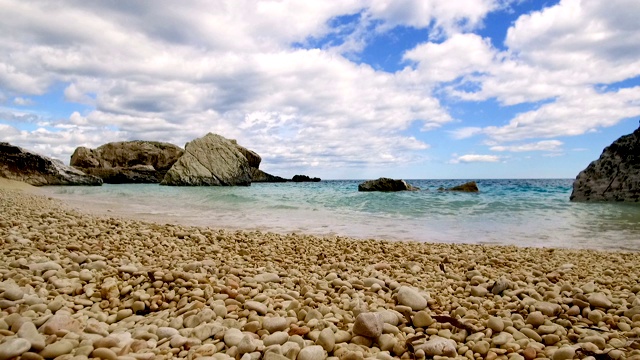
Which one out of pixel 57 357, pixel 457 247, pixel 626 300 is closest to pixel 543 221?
pixel 457 247

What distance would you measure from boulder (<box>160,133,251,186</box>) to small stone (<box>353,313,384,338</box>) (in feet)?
112

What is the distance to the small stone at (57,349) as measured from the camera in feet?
6.35

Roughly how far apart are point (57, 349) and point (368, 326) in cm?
180

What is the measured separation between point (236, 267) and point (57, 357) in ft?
6.93

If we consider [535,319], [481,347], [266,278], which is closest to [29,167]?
[266,278]

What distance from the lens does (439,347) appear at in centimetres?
229

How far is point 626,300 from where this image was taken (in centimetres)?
317

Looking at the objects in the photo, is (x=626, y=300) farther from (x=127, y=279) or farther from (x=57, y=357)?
(x=127, y=279)

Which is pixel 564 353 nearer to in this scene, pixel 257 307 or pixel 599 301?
pixel 599 301

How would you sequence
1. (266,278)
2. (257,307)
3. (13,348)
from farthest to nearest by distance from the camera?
(266,278), (257,307), (13,348)

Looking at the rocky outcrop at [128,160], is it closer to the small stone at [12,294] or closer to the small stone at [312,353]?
the small stone at [12,294]

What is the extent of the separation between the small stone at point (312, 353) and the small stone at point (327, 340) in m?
0.06

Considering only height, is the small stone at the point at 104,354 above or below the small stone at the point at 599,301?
below

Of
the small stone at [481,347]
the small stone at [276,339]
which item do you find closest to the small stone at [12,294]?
the small stone at [276,339]
